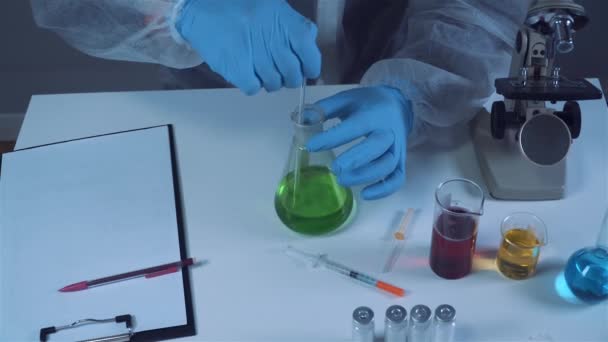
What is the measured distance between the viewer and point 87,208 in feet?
3.09

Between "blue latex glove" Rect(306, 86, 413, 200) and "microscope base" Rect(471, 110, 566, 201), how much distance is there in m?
0.15

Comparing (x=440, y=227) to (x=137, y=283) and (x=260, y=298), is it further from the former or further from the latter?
(x=137, y=283)

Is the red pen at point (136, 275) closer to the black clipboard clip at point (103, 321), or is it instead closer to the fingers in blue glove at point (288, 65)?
the black clipboard clip at point (103, 321)

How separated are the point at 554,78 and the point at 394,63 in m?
0.26

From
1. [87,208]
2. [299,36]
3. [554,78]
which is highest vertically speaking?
[299,36]

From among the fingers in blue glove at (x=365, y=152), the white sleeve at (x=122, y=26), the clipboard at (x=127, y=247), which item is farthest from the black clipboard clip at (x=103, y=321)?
the white sleeve at (x=122, y=26)

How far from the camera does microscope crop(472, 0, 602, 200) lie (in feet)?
2.77

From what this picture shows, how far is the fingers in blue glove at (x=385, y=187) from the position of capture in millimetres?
893

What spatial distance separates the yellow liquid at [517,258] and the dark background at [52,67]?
1.27m

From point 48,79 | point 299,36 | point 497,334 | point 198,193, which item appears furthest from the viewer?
point 48,79

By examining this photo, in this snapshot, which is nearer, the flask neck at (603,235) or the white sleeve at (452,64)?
the flask neck at (603,235)

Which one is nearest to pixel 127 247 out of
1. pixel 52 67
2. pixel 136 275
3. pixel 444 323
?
pixel 136 275

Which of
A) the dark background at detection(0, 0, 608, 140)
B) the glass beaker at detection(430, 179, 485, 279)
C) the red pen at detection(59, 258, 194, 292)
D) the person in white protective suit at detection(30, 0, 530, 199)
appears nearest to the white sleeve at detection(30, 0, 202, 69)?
the person in white protective suit at detection(30, 0, 530, 199)

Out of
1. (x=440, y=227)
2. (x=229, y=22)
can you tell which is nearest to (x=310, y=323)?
(x=440, y=227)
